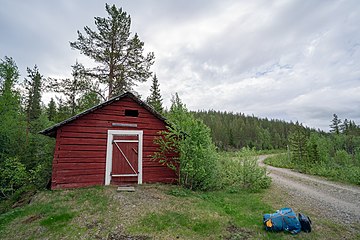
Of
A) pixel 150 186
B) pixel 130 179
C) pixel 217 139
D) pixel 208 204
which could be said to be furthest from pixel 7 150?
pixel 217 139

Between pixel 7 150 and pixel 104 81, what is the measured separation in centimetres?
778

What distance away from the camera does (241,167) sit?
10.2 metres

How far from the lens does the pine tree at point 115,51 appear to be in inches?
513

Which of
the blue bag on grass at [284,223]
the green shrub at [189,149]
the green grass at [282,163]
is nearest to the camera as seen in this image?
the blue bag on grass at [284,223]

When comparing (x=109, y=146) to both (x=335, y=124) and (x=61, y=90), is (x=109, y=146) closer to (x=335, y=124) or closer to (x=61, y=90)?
(x=61, y=90)

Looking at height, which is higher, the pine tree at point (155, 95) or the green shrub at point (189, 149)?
the pine tree at point (155, 95)

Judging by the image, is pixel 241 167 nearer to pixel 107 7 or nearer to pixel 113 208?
pixel 113 208

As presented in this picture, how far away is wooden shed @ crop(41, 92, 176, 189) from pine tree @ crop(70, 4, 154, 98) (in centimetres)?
452

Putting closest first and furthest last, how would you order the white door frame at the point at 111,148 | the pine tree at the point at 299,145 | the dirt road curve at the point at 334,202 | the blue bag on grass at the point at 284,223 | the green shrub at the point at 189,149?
1. the blue bag on grass at the point at 284,223
2. the dirt road curve at the point at 334,202
3. the green shrub at the point at 189,149
4. the white door frame at the point at 111,148
5. the pine tree at the point at 299,145

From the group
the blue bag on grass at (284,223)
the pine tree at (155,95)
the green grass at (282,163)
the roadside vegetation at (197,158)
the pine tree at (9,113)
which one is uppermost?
the pine tree at (155,95)

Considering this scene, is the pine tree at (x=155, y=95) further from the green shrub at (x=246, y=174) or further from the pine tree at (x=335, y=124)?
the pine tree at (x=335, y=124)

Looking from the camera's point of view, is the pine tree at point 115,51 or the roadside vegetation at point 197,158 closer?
the roadside vegetation at point 197,158

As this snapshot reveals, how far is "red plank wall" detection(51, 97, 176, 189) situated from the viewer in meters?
8.15

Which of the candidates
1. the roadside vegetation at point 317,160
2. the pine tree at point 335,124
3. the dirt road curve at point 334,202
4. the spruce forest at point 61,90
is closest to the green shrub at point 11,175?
the spruce forest at point 61,90
